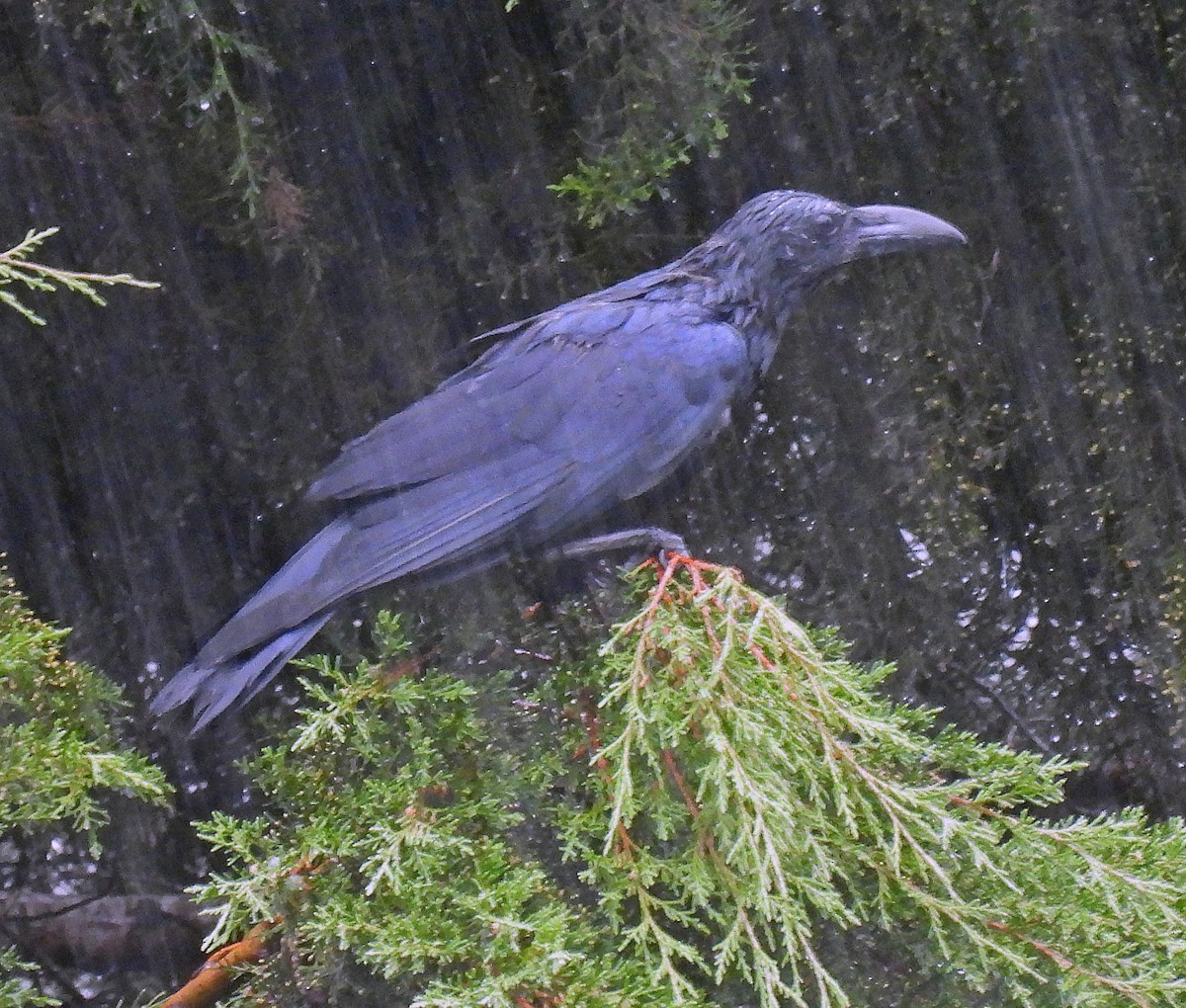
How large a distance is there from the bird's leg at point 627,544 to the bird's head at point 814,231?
506mm

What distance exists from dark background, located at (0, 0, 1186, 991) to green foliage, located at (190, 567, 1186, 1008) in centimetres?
49

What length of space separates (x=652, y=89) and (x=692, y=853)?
1164 millimetres

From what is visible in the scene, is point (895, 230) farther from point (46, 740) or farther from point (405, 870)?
point (46, 740)

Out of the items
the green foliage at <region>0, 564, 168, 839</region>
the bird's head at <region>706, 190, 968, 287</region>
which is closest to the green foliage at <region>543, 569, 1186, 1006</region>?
the green foliage at <region>0, 564, 168, 839</region>

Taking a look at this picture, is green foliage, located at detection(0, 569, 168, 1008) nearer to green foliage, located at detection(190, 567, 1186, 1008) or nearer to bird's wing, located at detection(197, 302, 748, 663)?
green foliage, located at detection(190, 567, 1186, 1008)

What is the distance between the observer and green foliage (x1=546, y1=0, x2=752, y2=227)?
1904 mm

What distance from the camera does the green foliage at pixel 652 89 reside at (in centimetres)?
190

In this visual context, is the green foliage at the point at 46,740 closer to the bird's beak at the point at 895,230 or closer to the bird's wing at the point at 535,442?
the bird's wing at the point at 535,442

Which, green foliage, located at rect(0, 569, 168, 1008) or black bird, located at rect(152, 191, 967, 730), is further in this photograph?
black bird, located at rect(152, 191, 967, 730)

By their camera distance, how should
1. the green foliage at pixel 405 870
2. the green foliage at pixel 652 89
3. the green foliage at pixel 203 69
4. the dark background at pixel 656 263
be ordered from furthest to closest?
the dark background at pixel 656 263, the green foliage at pixel 652 89, the green foliage at pixel 203 69, the green foliage at pixel 405 870

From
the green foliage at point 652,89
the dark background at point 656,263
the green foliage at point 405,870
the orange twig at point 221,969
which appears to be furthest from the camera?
the dark background at point 656,263

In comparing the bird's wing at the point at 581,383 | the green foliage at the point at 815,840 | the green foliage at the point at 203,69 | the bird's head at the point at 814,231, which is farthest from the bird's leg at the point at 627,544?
the green foliage at the point at 203,69

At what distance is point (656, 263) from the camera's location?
2.34m

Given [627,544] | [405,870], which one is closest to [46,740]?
[405,870]
